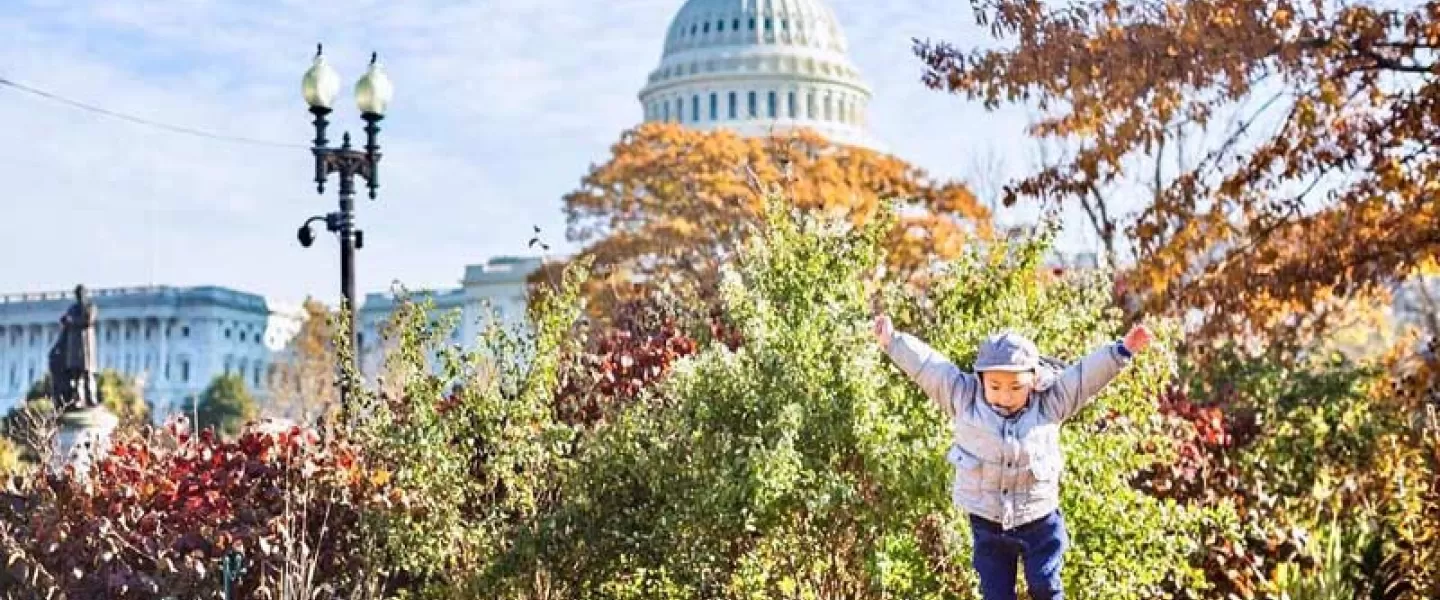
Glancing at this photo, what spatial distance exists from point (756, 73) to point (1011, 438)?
290 feet

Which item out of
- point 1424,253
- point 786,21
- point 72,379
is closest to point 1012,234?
point 1424,253

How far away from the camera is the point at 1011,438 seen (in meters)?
6.82

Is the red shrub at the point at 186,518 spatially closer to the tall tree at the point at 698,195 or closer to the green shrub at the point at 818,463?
the green shrub at the point at 818,463

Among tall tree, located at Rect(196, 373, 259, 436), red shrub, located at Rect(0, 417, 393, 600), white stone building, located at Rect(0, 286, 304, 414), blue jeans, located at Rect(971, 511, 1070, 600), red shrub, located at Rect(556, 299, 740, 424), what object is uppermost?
white stone building, located at Rect(0, 286, 304, 414)

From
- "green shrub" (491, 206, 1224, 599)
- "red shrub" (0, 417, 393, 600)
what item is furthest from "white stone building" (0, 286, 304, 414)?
"green shrub" (491, 206, 1224, 599)

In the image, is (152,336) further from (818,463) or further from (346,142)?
(818,463)

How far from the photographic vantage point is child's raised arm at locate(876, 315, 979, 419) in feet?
22.9

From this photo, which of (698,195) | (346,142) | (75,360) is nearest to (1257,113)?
→ (346,142)

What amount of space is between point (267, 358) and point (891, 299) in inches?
4780

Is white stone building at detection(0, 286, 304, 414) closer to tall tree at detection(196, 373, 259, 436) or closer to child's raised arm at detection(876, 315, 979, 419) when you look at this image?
tall tree at detection(196, 373, 259, 436)

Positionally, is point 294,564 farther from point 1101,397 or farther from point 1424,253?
point 1424,253

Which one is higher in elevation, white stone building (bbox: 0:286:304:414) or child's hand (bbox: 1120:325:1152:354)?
white stone building (bbox: 0:286:304:414)

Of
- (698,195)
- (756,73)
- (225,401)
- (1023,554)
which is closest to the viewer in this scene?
(1023,554)

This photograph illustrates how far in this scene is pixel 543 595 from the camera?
856 cm
